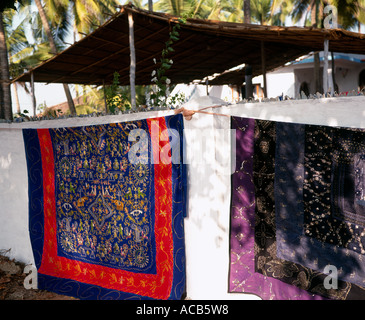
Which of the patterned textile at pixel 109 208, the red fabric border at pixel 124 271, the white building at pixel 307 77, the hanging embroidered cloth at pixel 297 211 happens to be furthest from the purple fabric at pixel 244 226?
the white building at pixel 307 77

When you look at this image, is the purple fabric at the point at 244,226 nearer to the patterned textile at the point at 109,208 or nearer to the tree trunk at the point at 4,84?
the patterned textile at the point at 109,208

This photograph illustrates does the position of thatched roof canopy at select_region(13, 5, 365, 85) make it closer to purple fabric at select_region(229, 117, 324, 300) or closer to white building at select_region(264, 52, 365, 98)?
purple fabric at select_region(229, 117, 324, 300)

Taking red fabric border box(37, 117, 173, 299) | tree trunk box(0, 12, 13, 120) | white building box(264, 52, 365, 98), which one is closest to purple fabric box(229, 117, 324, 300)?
red fabric border box(37, 117, 173, 299)

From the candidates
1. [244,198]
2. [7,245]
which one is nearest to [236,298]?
[244,198]

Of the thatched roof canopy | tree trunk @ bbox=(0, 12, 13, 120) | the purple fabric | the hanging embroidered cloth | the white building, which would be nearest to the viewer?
the hanging embroidered cloth

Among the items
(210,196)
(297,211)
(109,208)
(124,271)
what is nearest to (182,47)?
(109,208)

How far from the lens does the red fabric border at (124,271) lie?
344 cm

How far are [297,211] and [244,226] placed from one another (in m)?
0.53

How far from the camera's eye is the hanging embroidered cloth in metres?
2.48

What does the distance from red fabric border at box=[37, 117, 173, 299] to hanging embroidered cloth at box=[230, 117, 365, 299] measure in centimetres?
68

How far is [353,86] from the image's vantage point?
16.0 m

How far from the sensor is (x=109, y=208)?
3885 millimetres

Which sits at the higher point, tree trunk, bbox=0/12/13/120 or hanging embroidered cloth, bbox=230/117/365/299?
tree trunk, bbox=0/12/13/120

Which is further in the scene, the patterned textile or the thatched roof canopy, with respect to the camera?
the thatched roof canopy
